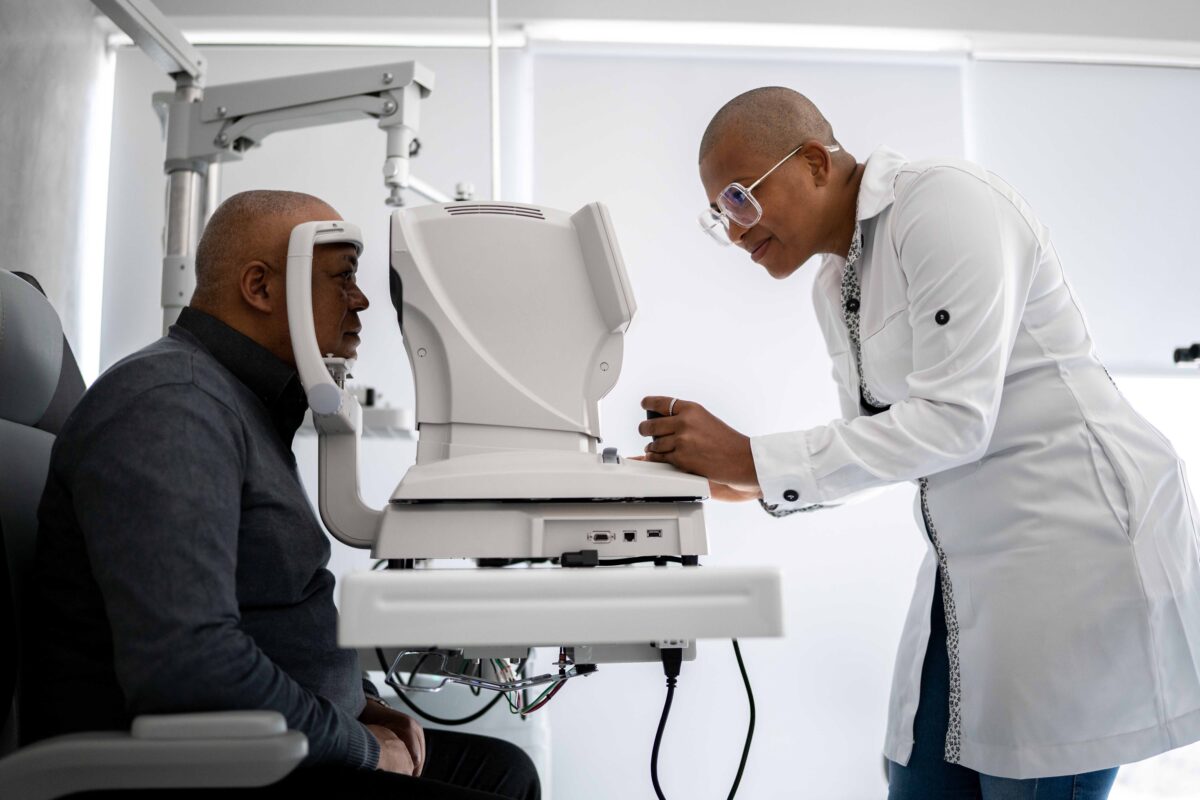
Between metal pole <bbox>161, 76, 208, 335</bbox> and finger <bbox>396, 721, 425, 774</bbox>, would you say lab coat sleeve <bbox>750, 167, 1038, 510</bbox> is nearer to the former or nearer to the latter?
finger <bbox>396, 721, 425, 774</bbox>

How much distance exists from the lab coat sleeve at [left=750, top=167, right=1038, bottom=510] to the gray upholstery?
0.88 m

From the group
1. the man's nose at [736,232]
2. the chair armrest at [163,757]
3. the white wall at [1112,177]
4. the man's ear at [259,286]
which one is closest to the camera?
the chair armrest at [163,757]

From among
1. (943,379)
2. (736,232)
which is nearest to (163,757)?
(943,379)

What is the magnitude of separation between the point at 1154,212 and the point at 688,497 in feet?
9.06

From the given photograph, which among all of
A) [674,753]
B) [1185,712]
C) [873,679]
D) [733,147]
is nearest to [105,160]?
[733,147]

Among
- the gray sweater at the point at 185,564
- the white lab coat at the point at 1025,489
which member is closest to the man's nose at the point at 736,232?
the white lab coat at the point at 1025,489

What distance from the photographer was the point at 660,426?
1.16 metres

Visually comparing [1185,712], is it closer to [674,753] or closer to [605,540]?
[605,540]

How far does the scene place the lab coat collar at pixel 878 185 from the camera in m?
1.38

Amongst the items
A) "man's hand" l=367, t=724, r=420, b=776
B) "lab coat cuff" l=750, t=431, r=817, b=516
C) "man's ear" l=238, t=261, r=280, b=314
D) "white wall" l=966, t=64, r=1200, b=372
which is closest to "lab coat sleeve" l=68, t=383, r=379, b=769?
"man's hand" l=367, t=724, r=420, b=776

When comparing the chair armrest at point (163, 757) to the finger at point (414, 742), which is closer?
the chair armrest at point (163, 757)

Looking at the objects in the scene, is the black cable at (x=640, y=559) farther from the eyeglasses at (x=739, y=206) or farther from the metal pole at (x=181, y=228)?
the metal pole at (x=181, y=228)

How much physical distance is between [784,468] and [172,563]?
0.69 metres

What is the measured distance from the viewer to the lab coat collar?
1.38 metres
